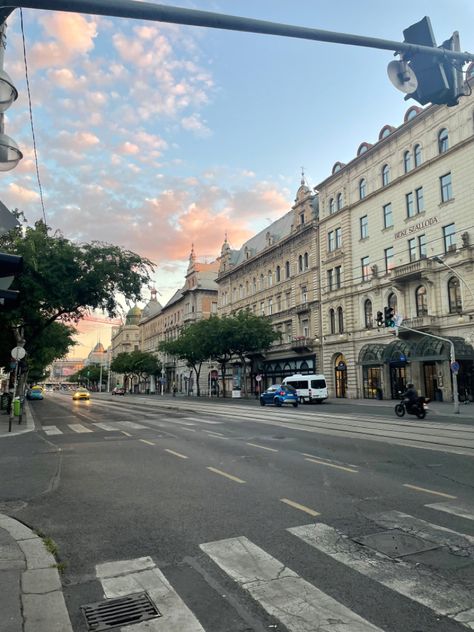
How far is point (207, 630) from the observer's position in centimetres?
363

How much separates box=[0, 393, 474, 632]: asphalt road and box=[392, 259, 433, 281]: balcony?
82.2 ft

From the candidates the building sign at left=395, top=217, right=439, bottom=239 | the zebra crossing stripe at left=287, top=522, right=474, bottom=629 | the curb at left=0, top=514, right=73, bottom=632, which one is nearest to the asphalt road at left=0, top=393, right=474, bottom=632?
the zebra crossing stripe at left=287, top=522, right=474, bottom=629

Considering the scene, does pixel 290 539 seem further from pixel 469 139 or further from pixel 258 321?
pixel 258 321

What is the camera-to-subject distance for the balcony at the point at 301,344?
164ft

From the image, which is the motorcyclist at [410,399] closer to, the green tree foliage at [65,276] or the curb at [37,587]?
the green tree foliage at [65,276]

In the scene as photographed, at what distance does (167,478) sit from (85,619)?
5.26 metres

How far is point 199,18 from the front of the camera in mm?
4738

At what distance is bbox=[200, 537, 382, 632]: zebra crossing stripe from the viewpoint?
3.70 m

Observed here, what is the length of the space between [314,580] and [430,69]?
18.9 ft

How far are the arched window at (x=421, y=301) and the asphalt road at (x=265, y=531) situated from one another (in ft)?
84.2

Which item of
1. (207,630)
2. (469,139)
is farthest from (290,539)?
(469,139)

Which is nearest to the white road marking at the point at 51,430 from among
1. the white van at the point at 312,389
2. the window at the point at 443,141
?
the white van at the point at 312,389

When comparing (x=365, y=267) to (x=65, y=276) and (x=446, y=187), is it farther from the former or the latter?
(x=65, y=276)

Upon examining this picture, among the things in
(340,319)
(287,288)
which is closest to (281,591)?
(340,319)
